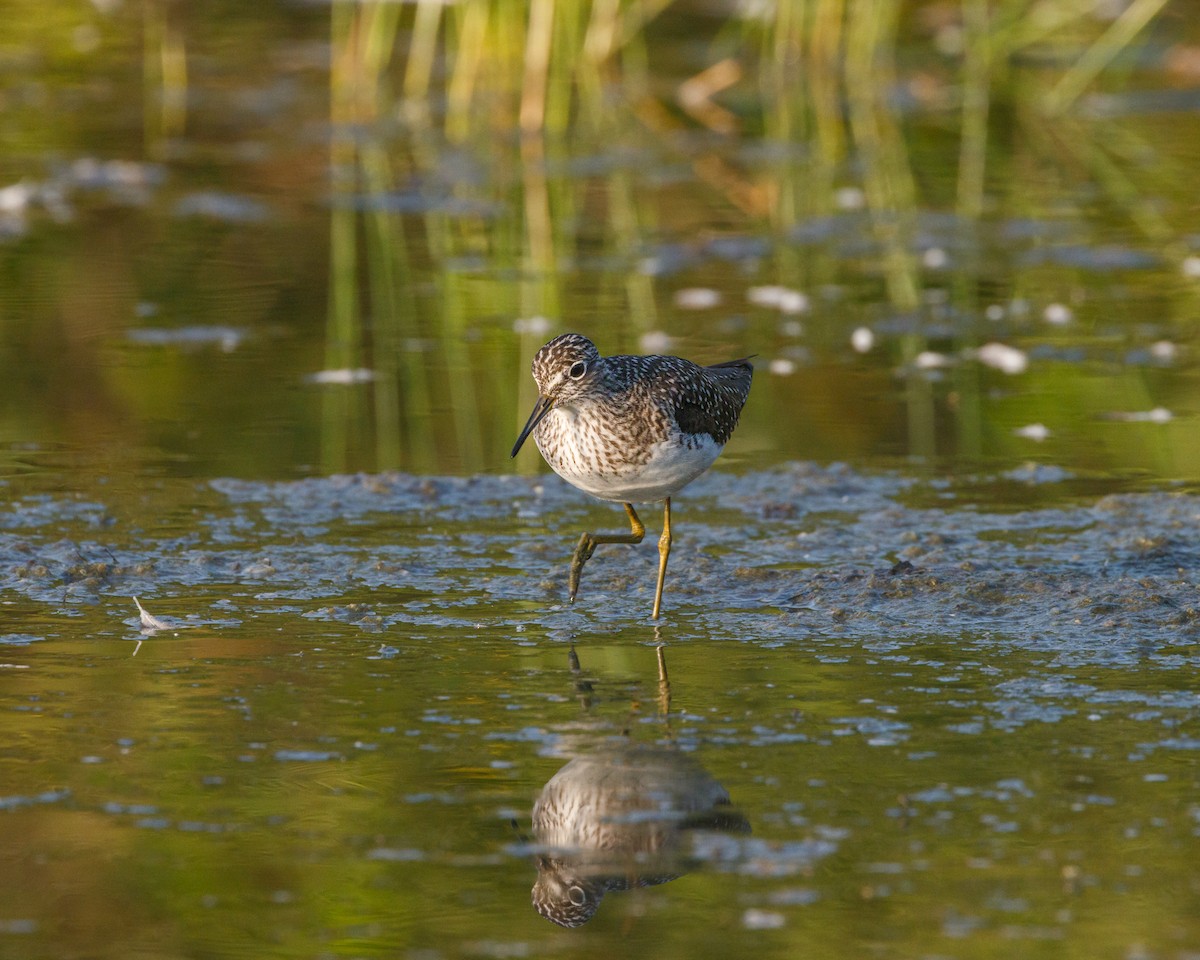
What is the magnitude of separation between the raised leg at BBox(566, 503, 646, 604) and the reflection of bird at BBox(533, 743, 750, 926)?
1.45 metres

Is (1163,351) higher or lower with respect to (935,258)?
lower

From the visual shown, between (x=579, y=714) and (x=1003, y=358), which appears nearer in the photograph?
(x=579, y=714)

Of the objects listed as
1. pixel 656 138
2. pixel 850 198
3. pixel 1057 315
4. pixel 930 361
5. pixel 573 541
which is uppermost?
pixel 656 138

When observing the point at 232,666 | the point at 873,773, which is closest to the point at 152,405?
the point at 232,666

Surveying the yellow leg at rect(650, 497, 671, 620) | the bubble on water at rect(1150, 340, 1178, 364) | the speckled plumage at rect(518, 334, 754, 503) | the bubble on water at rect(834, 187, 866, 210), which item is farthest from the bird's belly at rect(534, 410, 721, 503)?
the bubble on water at rect(834, 187, 866, 210)

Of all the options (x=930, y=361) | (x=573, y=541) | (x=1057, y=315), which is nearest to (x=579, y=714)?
(x=573, y=541)

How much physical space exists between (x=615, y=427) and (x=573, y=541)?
1050 millimetres

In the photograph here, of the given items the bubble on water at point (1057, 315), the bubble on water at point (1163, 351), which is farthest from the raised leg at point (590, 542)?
the bubble on water at point (1057, 315)

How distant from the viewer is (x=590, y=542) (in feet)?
23.0

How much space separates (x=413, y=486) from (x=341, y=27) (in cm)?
995

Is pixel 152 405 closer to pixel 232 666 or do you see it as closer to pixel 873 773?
pixel 232 666

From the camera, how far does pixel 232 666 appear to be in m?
6.19

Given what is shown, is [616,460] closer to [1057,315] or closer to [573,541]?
[573,541]

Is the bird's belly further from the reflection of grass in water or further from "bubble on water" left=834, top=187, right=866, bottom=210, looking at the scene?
"bubble on water" left=834, top=187, right=866, bottom=210
